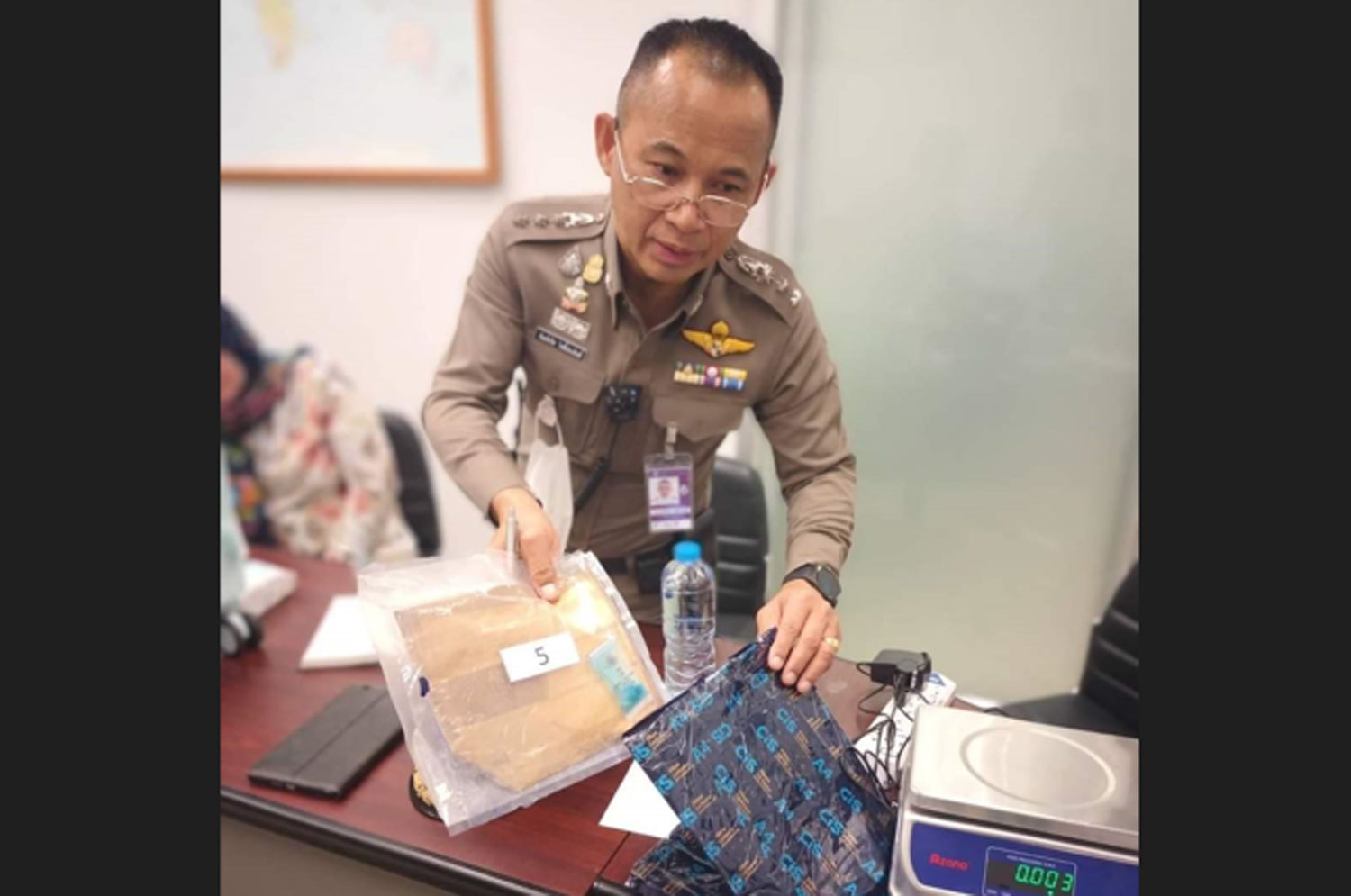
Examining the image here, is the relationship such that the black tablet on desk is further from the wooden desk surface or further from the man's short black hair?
the man's short black hair

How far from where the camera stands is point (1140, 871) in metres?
0.68

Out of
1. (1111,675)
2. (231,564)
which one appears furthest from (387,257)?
(1111,675)

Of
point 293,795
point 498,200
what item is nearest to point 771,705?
point 293,795

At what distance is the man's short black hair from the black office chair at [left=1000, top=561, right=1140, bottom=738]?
0.83m

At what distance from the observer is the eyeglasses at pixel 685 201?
0.91 m

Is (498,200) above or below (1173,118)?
above

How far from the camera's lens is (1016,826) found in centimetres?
72

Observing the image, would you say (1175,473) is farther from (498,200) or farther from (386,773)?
(498,200)

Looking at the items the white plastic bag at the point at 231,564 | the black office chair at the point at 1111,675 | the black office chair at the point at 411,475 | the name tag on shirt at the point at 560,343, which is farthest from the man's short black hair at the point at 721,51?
the black office chair at the point at 411,475

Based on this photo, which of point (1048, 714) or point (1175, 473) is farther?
point (1048, 714)

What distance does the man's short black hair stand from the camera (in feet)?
2.85

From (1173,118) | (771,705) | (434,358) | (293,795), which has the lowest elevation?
(293,795)

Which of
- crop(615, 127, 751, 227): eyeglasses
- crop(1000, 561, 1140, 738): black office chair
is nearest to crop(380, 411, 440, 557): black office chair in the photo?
crop(615, 127, 751, 227): eyeglasses

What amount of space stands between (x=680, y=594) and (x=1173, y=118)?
0.84 metres
